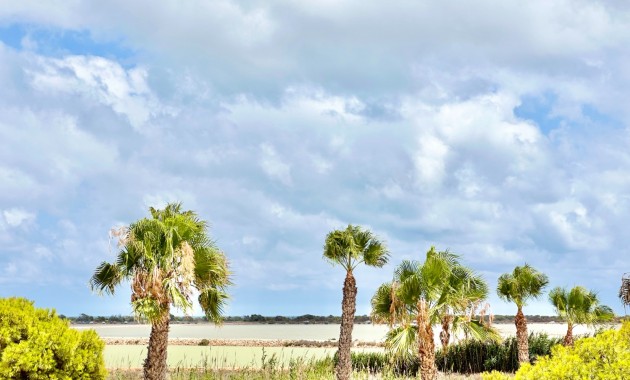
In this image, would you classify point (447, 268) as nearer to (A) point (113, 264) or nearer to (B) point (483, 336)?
(B) point (483, 336)

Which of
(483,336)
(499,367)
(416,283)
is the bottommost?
(499,367)

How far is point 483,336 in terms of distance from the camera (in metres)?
17.4

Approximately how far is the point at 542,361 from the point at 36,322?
28.1ft

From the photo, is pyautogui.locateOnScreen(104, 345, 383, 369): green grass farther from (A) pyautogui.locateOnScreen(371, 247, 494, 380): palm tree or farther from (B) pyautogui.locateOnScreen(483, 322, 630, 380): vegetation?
(B) pyautogui.locateOnScreen(483, 322, 630, 380): vegetation

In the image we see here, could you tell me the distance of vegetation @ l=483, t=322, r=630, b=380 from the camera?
791cm

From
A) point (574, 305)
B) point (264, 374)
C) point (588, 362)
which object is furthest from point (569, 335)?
point (588, 362)

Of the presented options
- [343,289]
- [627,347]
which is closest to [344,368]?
[343,289]

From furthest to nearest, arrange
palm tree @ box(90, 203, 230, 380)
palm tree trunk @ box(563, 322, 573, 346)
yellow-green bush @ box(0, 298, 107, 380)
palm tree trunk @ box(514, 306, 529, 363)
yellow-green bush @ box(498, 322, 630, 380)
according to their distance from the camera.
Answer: palm tree trunk @ box(563, 322, 573, 346), palm tree trunk @ box(514, 306, 529, 363), palm tree @ box(90, 203, 230, 380), yellow-green bush @ box(0, 298, 107, 380), yellow-green bush @ box(498, 322, 630, 380)

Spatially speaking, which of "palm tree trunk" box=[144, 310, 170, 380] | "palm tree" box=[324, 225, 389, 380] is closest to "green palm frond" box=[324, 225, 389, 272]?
"palm tree" box=[324, 225, 389, 380]

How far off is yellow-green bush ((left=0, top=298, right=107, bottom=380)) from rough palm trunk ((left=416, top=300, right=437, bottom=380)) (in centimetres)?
833

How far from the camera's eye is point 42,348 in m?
11.2

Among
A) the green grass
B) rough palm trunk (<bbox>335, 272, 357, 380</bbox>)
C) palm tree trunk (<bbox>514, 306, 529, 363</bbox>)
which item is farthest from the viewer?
palm tree trunk (<bbox>514, 306, 529, 363</bbox>)

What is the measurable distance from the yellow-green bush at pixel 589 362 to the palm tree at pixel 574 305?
19663 millimetres

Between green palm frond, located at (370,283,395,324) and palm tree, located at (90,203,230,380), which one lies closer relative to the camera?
palm tree, located at (90,203,230,380)
